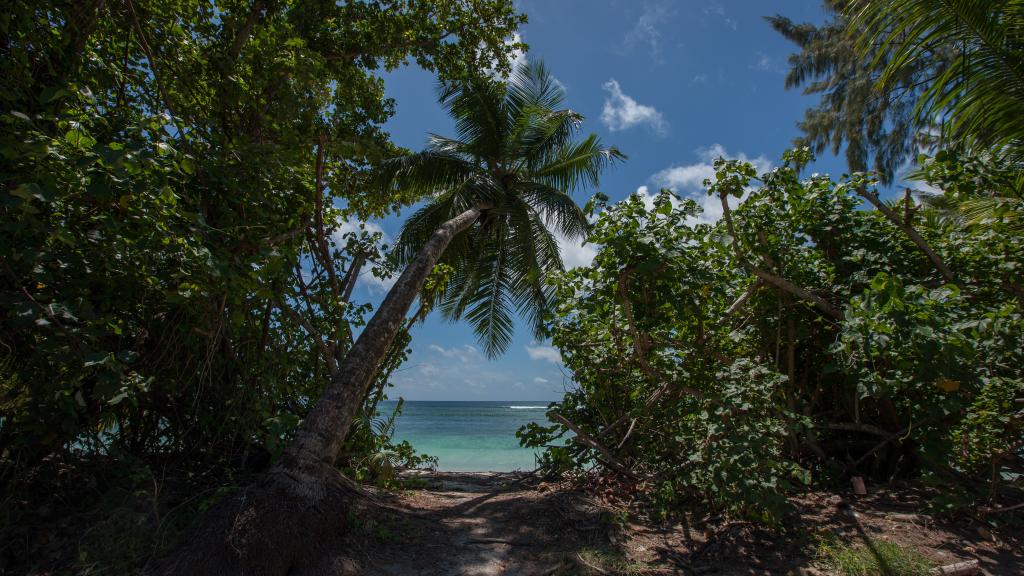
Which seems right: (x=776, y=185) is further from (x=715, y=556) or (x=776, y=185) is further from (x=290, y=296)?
(x=290, y=296)

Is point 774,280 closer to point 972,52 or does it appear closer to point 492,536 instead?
point 972,52

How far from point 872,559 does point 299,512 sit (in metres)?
3.81

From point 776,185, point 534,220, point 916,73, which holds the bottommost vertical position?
point 776,185

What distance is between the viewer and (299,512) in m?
3.29

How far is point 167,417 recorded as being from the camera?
400 centimetres

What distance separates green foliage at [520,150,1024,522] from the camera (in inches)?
122

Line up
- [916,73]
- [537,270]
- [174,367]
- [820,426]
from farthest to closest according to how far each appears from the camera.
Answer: [916,73]
[537,270]
[820,426]
[174,367]

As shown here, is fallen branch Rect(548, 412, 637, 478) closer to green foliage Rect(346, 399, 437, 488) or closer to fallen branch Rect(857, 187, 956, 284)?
green foliage Rect(346, 399, 437, 488)

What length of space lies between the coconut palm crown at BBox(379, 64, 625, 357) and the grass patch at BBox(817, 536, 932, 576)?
24.5 feet

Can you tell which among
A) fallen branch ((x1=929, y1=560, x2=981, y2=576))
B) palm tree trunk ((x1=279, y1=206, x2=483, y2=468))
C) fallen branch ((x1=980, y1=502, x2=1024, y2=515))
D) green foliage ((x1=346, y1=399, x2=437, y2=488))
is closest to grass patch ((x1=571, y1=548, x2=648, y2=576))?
fallen branch ((x1=929, y1=560, x2=981, y2=576))

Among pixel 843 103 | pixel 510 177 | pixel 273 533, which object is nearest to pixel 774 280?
pixel 273 533

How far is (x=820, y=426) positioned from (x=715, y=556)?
5.48ft

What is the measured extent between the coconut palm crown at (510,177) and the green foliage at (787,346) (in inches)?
233

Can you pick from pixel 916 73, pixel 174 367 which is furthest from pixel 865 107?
pixel 174 367
